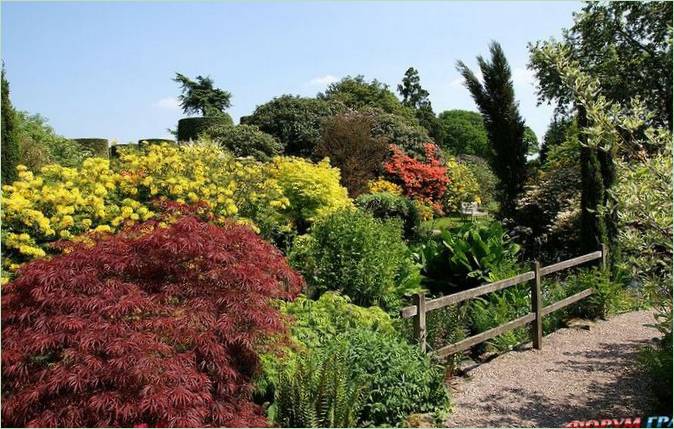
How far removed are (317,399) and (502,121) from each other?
11.2 meters

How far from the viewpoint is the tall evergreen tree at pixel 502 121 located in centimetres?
1432

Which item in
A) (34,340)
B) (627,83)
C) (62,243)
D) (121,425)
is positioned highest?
(627,83)

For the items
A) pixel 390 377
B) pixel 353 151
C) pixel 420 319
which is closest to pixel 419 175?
pixel 353 151

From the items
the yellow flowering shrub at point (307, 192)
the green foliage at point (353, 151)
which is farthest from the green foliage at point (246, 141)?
the yellow flowering shrub at point (307, 192)

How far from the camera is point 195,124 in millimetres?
25047

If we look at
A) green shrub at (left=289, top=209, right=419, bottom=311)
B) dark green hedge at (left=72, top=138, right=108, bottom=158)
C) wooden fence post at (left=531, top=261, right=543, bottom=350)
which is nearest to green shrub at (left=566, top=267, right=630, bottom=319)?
wooden fence post at (left=531, top=261, right=543, bottom=350)

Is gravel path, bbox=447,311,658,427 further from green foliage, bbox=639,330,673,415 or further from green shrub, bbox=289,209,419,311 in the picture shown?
green shrub, bbox=289,209,419,311


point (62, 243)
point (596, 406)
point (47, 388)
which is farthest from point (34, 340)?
point (596, 406)

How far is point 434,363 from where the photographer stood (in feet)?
19.1

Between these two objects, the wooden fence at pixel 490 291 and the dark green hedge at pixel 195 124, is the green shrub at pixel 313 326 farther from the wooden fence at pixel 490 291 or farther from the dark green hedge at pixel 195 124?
→ the dark green hedge at pixel 195 124

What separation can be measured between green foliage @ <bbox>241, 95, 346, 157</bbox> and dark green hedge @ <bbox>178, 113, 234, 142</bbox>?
3541 millimetres

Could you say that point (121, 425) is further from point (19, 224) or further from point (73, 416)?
point (19, 224)

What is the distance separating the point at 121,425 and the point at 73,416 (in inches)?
10.9

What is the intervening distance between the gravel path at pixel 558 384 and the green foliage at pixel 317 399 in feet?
3.17
